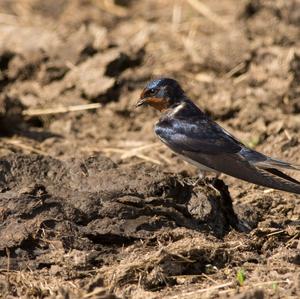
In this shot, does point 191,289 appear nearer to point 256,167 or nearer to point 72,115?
point 256,167

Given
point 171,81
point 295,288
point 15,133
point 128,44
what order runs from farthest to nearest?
point 128,44 → point 15,133 → point 171,81 → point 295,288

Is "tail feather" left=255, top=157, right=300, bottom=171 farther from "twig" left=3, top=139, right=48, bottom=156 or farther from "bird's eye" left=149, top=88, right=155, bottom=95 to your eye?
"twig" left=3, top=139, right=48, bottom=156

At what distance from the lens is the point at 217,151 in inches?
213

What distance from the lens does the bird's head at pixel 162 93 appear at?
600cm

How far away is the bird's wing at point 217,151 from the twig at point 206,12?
11.3 ft

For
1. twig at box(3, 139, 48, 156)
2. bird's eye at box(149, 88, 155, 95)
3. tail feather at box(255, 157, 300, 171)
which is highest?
bird's eye at box(149, 88, 155, 95)

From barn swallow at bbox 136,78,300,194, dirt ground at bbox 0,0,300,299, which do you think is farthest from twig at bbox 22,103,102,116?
barn swallow at bbox 136,78,300,194

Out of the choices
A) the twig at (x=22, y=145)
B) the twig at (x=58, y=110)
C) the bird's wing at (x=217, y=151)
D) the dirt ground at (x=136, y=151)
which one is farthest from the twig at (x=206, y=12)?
the bird's wing at (x=217, y=151)

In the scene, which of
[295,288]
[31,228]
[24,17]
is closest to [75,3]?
[24,17]

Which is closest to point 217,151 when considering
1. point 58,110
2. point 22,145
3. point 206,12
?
point 22,145

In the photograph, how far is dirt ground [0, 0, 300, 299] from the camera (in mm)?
4082

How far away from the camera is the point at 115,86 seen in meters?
7.59

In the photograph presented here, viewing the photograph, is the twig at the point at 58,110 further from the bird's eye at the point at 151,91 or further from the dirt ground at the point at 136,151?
the bird's eye at the point at 151,91

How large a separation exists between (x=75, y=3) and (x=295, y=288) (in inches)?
247
